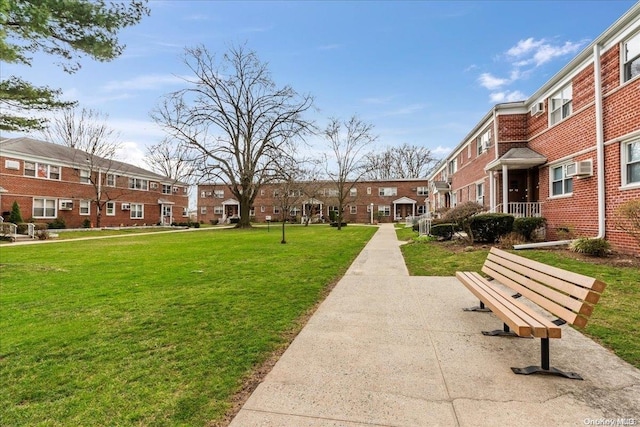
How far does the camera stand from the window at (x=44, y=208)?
25.2 meters

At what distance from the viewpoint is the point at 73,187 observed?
2798 centimetres

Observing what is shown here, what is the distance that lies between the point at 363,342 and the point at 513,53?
16592 mm

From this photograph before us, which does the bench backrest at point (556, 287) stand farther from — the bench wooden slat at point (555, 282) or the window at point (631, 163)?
the window at point (631, 163)

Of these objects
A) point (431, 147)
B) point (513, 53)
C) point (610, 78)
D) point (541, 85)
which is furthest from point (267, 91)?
point (431, 147)

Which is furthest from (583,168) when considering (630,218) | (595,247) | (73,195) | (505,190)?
(73,195)

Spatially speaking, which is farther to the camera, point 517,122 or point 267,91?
point 267,91

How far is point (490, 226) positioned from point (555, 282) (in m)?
9.71

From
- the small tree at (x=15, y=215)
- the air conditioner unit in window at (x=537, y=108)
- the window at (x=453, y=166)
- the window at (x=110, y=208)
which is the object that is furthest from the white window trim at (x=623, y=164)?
the window at (x=110, y=208)

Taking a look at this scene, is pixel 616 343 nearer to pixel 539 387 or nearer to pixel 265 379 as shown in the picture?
pixel 539 387

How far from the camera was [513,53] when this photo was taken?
14.7m

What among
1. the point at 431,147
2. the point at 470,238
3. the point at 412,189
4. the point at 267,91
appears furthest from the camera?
the point at 431,147

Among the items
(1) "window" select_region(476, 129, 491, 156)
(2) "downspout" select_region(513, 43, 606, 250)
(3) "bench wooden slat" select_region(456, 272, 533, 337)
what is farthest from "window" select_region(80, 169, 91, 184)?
(2) "downspout" select_region(513, 43, 606, 250)

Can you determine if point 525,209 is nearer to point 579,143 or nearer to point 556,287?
point 579,143

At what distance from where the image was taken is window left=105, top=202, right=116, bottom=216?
31.4 meters
